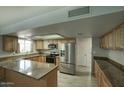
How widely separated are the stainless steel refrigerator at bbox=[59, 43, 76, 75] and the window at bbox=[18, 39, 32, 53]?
291 centimetres

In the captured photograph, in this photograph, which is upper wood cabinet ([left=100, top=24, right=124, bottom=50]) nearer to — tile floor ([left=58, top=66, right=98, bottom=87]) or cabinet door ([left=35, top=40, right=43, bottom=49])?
tile floor ([left=58, top=66, right=98, bottom=87])

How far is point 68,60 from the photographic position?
20.0 feet

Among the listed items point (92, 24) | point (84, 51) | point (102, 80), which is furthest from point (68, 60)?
point (92, 24)

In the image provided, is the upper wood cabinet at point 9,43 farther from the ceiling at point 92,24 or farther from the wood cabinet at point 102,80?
the wood cabinet at point 102,80

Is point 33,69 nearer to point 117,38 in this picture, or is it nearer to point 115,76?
point 115,76

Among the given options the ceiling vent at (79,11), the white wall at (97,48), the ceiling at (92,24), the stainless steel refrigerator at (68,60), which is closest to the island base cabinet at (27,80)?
the ceiling at (92,24)

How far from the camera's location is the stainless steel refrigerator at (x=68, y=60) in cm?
588

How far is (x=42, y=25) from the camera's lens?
270 cm

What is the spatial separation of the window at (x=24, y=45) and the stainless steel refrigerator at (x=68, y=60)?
114 inches
